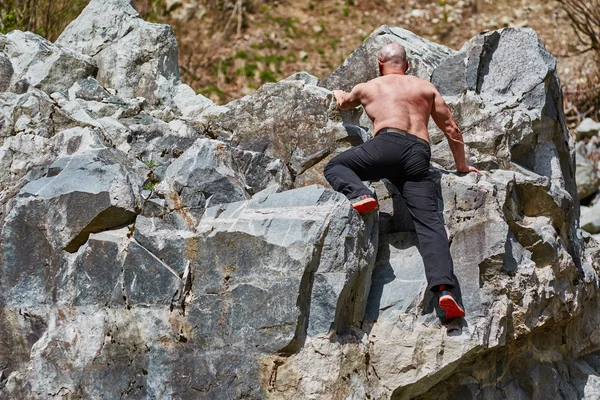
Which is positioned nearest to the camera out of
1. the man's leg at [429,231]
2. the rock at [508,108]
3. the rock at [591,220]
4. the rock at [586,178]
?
the man's leg at [429,231]

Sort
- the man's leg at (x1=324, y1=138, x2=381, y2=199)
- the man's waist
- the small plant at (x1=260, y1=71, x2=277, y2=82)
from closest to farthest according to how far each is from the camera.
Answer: the man's leg at (x1=324, y1=138, x2=381, y2=199), the man's waist, the small plant at (x1=260, y1=71, x2=277, y2=82)

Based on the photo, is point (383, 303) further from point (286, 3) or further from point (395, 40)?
point (286, 3)

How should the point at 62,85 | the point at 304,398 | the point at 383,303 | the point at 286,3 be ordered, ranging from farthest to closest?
the point at 286,3
the point at 62,85
the point at 383,303
the point at 304,398

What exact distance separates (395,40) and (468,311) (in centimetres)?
279

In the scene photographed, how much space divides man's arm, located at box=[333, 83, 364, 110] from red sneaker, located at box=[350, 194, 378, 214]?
1.06m

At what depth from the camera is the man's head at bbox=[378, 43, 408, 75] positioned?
5.82 metres

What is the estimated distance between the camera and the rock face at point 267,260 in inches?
188

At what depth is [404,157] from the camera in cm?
529

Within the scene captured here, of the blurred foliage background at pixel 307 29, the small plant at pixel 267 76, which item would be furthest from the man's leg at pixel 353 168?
the small plant at pixel 267 76

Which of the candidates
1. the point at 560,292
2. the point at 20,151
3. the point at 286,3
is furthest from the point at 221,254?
the point at 286,3

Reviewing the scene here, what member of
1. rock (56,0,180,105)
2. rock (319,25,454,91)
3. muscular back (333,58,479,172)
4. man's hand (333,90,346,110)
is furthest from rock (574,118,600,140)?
man's hand (333,90,346,110)

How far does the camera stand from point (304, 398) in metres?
4.64

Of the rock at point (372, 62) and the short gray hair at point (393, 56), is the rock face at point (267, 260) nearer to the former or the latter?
the rock at point (372, 62)

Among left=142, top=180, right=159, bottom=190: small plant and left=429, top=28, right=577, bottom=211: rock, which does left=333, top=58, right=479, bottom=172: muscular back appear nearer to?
left=429, top=28, right=577, bottom=211: rock
